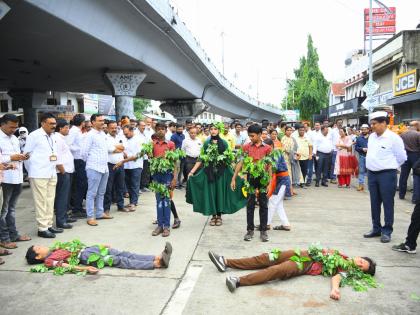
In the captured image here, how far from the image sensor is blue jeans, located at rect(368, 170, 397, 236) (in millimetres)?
6281

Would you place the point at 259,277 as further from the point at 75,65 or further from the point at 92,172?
the point at 75,65

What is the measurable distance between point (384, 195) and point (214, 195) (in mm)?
2991

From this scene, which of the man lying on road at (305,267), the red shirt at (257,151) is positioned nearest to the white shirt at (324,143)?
the red shirt at (257,151)

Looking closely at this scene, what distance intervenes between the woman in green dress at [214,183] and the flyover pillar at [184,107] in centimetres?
2068

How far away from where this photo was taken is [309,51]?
2016 inches

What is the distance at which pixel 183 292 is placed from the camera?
14.3ft

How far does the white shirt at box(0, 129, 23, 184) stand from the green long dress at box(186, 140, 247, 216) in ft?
9.82

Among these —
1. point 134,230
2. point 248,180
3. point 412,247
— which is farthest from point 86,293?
point 412,247

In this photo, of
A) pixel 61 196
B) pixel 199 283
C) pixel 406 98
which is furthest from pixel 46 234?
pixel 406 98

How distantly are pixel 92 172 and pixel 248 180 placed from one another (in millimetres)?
3073

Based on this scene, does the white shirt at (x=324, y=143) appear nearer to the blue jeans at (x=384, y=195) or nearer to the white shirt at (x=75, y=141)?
the blue jeans at (x=384, y=195)

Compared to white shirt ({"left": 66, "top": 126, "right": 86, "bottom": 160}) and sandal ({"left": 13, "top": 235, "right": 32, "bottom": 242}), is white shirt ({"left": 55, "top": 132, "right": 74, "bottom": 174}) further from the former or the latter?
sandal ({"left": 13, "top": 235, "right": 32, "bottom": 242})

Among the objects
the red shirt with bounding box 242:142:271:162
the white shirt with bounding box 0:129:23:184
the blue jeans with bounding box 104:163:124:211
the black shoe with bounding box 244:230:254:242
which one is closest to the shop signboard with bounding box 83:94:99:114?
the blue jeans with bounding box 104:163:124:211

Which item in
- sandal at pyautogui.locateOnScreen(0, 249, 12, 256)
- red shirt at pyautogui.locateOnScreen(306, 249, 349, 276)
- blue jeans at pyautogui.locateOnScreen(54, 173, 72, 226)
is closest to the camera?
red shirt at pyautogui.locateOnScreen(306, 249, 349, 276)
